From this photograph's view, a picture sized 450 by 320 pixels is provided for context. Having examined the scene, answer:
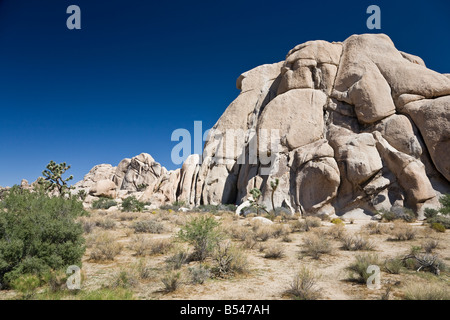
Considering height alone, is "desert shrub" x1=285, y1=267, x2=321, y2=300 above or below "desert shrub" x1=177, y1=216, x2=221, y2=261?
below

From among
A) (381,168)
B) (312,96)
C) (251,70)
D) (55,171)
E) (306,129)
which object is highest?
(251,70)

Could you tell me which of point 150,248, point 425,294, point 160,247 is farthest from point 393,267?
point 150,248

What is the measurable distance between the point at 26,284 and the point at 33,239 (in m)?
1.04

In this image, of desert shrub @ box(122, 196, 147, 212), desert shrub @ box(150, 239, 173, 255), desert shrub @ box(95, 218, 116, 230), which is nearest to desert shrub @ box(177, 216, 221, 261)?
desert shrub @ box(150, 239, 173, 255)

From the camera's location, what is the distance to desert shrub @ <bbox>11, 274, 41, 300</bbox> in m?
5.21

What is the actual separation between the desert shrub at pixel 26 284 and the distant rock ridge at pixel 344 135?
22514mm

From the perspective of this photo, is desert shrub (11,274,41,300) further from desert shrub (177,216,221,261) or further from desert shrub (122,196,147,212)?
desert shrub (122,196,147,212)

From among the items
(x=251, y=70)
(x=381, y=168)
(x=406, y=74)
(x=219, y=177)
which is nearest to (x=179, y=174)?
(x=219, y=177)

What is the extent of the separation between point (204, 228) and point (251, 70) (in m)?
37.9

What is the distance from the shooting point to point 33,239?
19.3ft

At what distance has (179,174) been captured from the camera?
41.2m

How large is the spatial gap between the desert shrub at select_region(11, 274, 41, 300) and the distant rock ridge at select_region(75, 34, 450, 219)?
2251 cm

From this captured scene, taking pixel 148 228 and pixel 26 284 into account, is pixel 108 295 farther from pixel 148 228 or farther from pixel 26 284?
pixel 148 228
